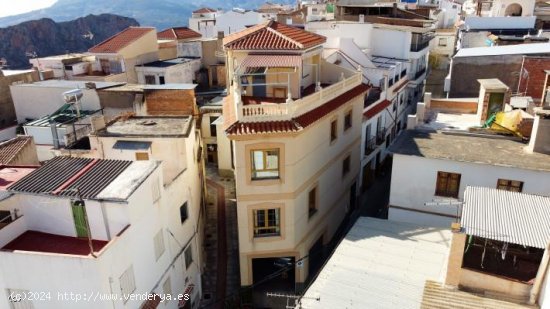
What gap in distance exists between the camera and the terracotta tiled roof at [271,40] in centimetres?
2480

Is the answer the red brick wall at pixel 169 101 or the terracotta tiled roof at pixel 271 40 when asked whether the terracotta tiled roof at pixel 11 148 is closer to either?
the red brick wall at pixel 169 101

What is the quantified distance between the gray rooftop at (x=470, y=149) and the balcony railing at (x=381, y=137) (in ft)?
34.4

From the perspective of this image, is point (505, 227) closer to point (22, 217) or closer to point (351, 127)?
point (351, 127)

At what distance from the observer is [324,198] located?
2669 cm

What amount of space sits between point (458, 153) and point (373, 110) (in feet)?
42.3

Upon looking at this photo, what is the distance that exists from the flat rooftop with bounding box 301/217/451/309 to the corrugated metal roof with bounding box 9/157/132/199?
395 inches

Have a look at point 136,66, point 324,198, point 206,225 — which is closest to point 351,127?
point 324,198

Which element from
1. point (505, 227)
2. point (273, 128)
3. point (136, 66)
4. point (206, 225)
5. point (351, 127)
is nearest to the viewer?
point (505, 227)

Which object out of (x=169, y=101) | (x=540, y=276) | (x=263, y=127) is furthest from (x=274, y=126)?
(x=169, y=101)

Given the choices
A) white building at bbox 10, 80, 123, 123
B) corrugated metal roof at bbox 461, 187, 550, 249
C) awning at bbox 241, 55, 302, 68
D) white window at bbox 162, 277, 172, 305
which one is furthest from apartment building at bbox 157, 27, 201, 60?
corrugated metal roof at bbox 461, 187, 550, 249

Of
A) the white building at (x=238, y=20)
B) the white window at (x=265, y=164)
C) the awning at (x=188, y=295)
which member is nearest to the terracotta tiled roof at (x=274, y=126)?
the white window at (x=265, y=164)

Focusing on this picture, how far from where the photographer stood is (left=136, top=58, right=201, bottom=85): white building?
149ft

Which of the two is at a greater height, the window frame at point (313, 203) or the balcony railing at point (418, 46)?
the balcony railing at point (418, 46)

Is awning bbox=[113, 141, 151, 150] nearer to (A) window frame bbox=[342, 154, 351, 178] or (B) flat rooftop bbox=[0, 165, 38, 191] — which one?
(B) flat rooftop bbox=[0, 165, 38, 191]
